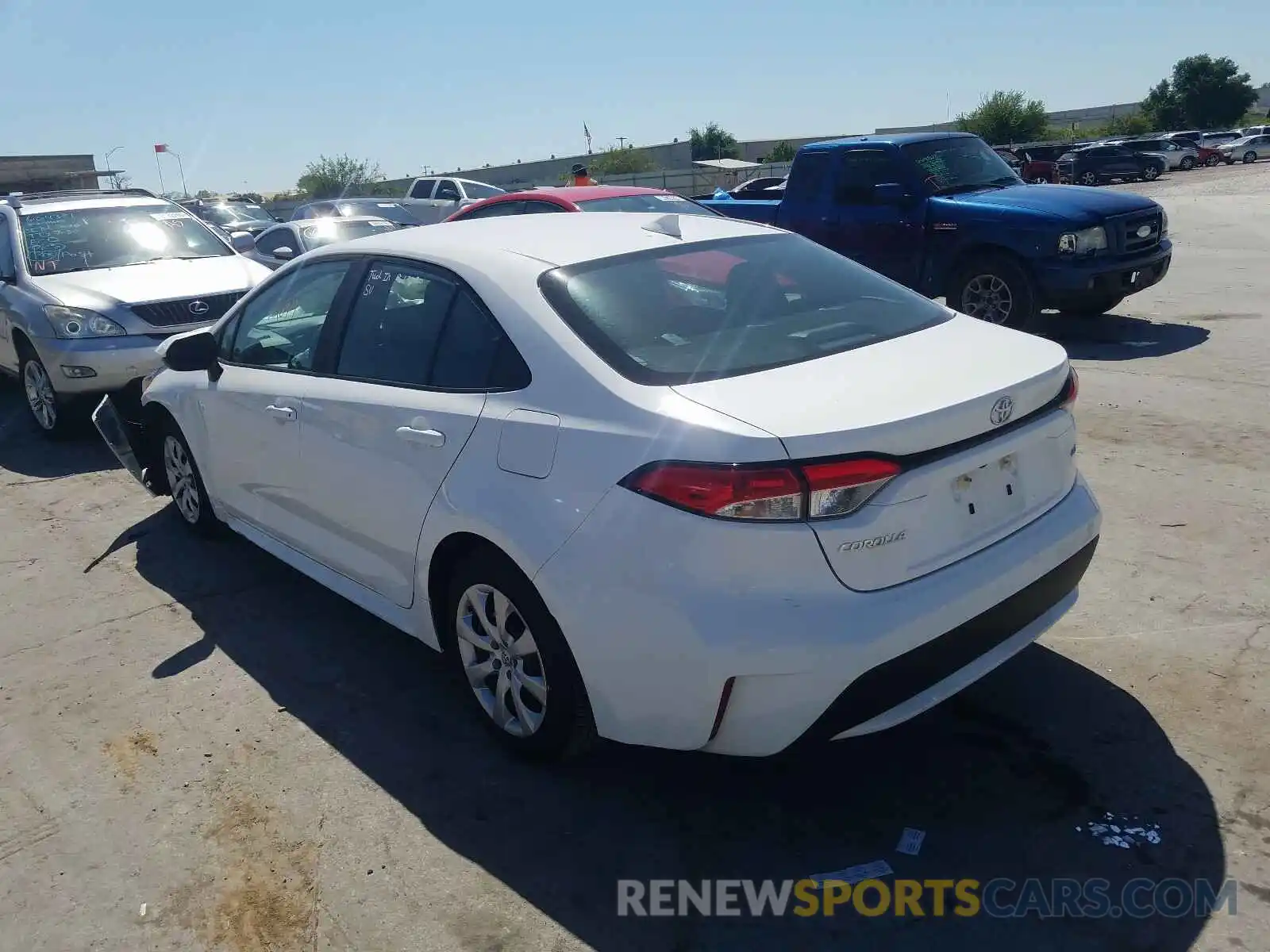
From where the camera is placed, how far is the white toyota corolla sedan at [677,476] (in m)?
2.65

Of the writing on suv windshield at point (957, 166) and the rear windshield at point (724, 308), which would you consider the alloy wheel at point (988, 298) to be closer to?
the writing on suv windshield at point (957, 166)

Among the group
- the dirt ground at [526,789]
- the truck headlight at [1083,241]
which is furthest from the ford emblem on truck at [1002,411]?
the truck headlight at [1083,241]

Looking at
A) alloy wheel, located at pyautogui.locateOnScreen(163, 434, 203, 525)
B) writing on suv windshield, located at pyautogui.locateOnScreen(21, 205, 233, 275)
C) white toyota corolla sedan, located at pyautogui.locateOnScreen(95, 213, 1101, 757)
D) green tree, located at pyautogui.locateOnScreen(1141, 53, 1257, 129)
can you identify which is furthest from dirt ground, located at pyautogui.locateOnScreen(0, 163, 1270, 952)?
green tree, located at pyautogui.locateOnScreen(1141, 53, 1257, 129)

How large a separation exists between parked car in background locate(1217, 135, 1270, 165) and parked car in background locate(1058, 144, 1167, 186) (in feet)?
40.4

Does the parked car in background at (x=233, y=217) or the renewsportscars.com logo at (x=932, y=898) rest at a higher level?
the parked car in background at (x=233, y=217)

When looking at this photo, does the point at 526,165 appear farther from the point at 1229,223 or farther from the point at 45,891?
the point at 45,891

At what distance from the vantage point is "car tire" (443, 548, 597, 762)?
3.09 meters

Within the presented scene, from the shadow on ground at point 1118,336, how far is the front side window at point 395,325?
6.61 m

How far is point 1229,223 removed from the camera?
60.1ft

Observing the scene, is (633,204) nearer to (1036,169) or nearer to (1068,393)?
(1068,393)

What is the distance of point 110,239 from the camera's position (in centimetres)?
883

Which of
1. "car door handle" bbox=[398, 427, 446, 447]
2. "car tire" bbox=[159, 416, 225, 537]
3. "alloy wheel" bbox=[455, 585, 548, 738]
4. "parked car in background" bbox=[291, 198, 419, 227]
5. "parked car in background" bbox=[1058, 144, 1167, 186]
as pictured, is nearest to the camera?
"alloy wheel" bbox=[455, 585, 548, 738]

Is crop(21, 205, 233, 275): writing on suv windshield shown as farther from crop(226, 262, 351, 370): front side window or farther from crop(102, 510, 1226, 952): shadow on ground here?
crop(102, 510, 1226, 952): shadow on ground

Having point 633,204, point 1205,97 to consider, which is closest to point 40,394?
point 633,204
